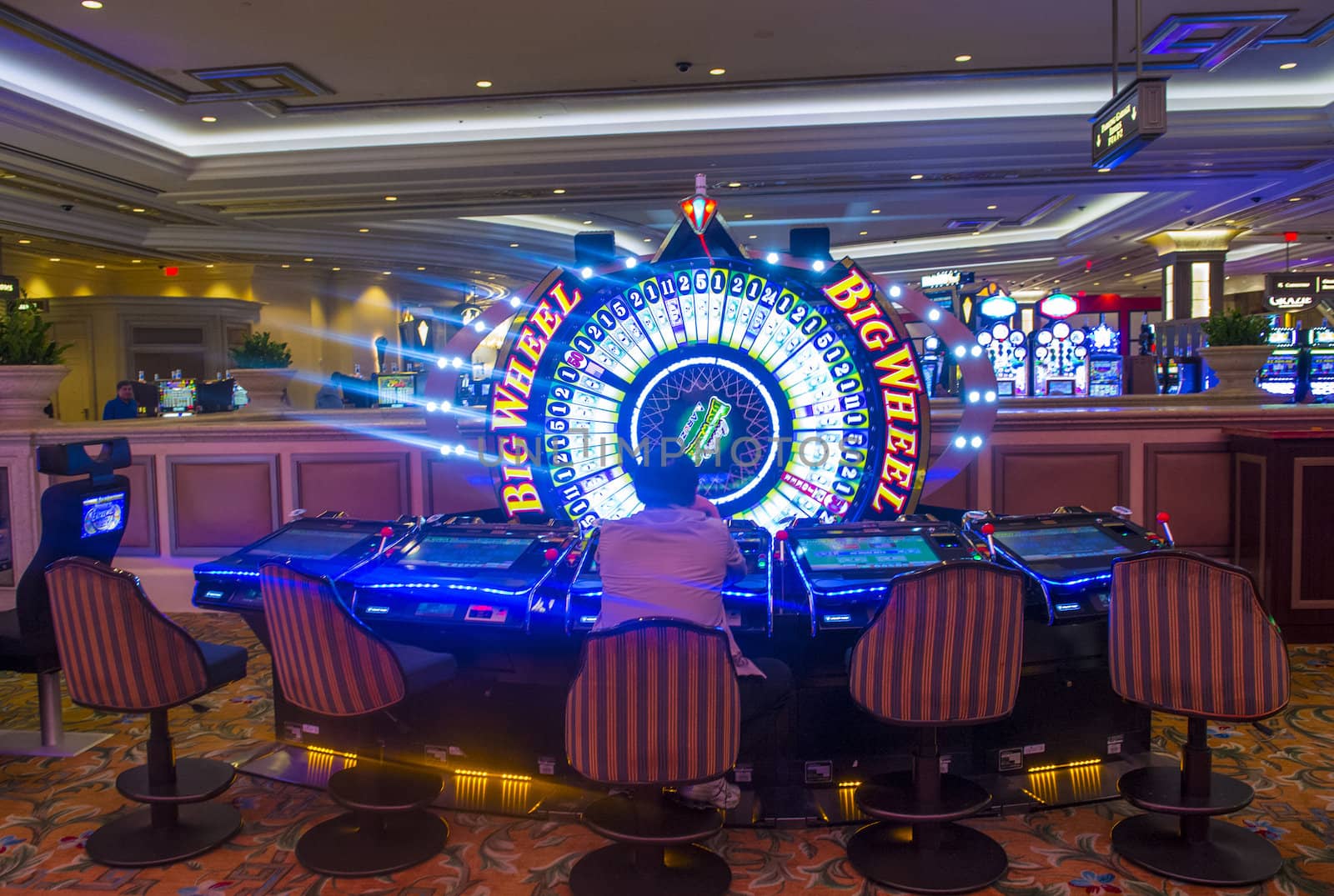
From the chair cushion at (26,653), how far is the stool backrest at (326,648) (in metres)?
1.16

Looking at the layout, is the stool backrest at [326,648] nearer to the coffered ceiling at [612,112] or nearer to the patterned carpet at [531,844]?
the patterned carpet at [531,844]

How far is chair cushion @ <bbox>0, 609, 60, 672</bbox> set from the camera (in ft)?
10.5

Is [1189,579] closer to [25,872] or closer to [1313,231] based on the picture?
[25,872]

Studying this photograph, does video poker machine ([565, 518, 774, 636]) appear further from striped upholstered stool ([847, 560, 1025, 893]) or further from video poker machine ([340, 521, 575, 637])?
striped upholstered stool ([847, 560, 1025, 893])

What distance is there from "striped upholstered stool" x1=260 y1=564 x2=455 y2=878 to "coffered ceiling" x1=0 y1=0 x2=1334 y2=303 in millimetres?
3538

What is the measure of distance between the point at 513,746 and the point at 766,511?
1033 millimetres

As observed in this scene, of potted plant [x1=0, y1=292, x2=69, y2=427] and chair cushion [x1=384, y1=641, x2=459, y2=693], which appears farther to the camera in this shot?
potted plant [x1=0, y1=292, x2=69, y2=427]

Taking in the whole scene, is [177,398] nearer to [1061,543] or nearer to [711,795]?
[711,795]

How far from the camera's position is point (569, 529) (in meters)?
2.99

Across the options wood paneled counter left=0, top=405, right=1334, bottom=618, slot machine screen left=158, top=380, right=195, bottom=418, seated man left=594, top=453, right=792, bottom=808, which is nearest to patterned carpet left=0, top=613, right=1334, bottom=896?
seated man left=594, top=453, right=792, bottom=808

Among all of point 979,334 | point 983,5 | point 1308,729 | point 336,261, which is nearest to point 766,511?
point 1308,729

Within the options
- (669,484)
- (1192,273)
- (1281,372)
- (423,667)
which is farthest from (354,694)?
(1192,273)

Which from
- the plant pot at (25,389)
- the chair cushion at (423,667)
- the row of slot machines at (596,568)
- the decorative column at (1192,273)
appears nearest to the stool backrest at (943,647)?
the row of slot machines at (596,568)

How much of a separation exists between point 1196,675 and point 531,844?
5.79 ft
